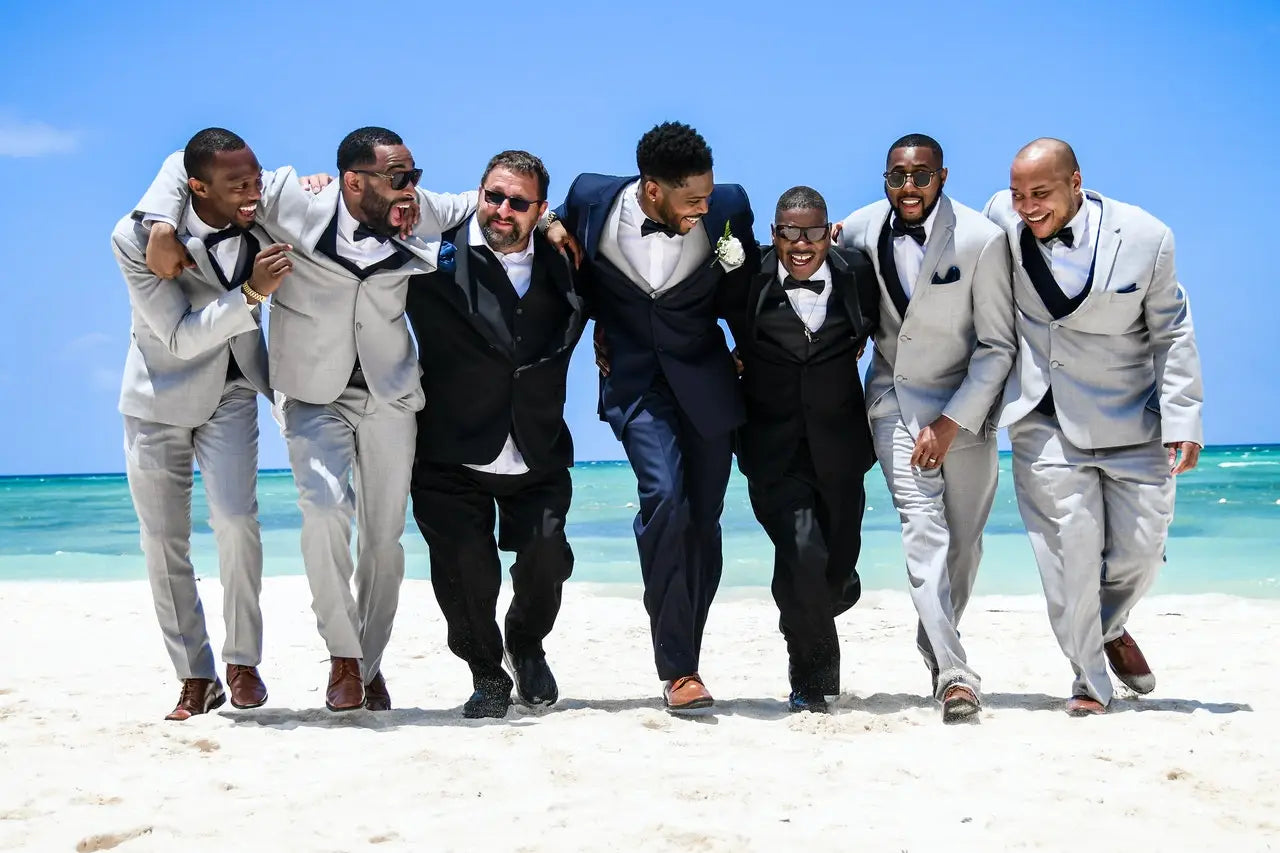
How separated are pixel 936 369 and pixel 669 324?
1167 millimetres

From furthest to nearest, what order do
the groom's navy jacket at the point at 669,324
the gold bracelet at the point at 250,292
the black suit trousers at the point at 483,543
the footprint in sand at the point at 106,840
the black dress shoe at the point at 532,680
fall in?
the black dress shoe at the point at 532,680
the black suit trousers at the point at 483,543
the groom's navy jacket at the point at 669,324
the gold bracelet at the point at 250,292
the footprint in sand at the point at 106,840

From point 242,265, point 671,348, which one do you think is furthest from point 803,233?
point 242,265

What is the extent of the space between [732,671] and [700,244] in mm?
2728

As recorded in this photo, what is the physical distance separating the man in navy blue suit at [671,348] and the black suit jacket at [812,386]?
0.38 feet

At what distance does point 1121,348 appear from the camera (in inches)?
208

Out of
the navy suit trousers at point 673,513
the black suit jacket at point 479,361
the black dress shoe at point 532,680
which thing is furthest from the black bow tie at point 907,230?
the black dress shoe at point 532,680

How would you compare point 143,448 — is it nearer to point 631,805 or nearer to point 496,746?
point 496,746

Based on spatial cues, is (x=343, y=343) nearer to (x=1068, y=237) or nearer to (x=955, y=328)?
(x=955, y=328)

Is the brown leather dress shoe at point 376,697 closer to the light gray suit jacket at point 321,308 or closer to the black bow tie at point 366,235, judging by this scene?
the light gray suit jacket at point 321,308

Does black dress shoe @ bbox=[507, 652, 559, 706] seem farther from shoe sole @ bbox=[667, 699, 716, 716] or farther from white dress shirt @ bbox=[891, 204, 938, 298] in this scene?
white dress shirt @ bbox=[891, 204, 938, 298]

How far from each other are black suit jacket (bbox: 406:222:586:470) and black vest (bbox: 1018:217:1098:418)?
191 cm

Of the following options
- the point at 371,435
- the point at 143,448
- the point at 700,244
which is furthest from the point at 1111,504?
the point at 143,448

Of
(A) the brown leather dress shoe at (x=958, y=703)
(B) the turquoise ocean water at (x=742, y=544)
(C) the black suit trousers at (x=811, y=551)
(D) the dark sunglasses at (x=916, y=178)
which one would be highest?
(D) the dark sunglasses at (x=916, y=178)

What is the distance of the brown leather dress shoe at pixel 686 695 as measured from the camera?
17.3 feet
